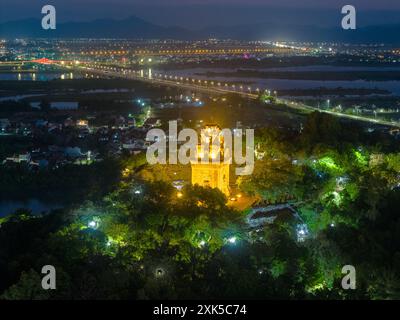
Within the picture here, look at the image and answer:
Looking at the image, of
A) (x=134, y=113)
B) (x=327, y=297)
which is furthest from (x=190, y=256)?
(x=134, y=113)

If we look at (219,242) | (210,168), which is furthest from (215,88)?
(219,242)

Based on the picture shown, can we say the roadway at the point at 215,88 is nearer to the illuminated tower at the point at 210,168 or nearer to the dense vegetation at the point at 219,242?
the dense vegetation at the point at 219,242

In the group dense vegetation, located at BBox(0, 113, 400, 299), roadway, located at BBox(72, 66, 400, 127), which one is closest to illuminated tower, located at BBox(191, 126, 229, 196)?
dense vegetation, located at BBox(0, 113, 400, 299)

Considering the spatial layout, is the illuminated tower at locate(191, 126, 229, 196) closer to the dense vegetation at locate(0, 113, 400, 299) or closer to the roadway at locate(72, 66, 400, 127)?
the dense vegetation at locate(0, 113, 400, 299)

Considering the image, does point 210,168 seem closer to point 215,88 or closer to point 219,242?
→ point 219,242

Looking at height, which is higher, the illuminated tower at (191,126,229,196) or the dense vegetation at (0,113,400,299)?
the illuminated tower at (191,126,229,196)

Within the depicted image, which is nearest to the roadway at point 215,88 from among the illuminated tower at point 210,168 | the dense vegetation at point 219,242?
the dense vegetation at point 219,242

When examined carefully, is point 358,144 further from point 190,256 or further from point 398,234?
point 190,256
